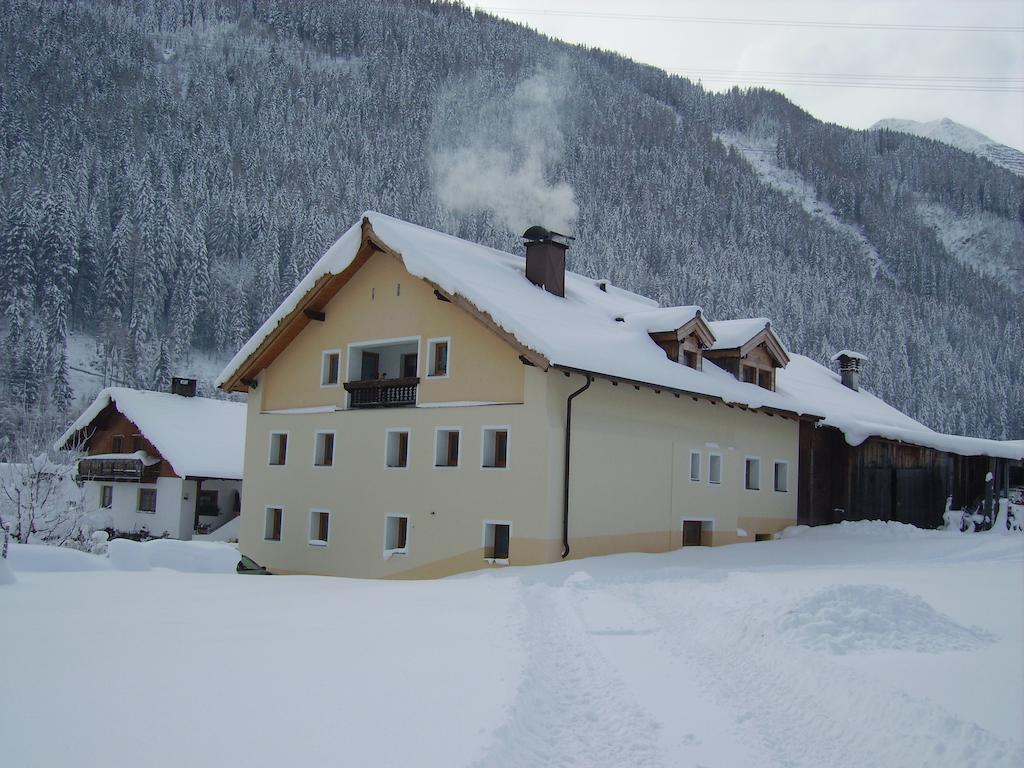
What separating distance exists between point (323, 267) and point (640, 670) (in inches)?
700

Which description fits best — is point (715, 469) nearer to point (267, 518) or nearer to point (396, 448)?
point (396, 448)

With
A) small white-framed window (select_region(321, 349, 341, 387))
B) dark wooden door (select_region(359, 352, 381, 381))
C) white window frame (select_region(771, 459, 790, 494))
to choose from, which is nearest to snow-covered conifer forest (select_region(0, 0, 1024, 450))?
white window frame (select_region(771, 459, 790, 494))

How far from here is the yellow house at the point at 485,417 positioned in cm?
2122

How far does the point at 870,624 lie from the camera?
10.3 metres

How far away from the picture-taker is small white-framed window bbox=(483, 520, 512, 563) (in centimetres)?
2147

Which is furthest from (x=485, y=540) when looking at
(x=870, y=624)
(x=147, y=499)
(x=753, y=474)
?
(x=147, y=499)

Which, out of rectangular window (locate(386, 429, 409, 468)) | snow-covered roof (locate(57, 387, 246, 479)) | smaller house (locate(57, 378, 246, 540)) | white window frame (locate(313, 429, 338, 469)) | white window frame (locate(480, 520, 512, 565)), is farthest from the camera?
smaller house (locate(57, 378, 246, 540))

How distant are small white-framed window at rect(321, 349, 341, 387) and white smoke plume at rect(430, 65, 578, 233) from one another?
310 ft

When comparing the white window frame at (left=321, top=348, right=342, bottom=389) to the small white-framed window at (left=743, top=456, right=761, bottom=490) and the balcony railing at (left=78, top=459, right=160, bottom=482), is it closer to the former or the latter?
the small white-framed window at (left=743, top=456, right=761, bottom=490)

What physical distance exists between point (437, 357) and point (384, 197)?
4193 inches

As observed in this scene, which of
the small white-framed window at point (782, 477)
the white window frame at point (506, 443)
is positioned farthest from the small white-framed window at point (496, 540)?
the small white-framed window at point (782, 477)

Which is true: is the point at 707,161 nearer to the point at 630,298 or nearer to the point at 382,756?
the point at 630,298

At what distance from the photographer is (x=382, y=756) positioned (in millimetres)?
5977

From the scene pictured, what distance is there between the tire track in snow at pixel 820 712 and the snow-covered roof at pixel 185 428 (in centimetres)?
3178
